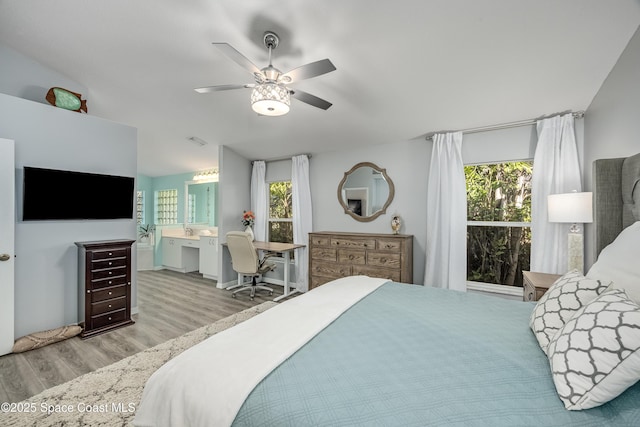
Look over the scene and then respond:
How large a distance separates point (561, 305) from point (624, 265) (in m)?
0.42

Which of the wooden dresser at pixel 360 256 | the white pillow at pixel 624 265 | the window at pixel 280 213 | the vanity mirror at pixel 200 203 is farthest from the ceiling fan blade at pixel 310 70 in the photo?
the vanity mirror at pixel 200 203

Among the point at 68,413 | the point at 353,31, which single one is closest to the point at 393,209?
the point at 353,31

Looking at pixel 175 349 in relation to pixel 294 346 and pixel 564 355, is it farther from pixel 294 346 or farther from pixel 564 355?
pixel 564 355

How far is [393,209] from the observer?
3.99 metres

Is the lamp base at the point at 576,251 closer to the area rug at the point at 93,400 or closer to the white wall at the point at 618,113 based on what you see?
the white wall at the point at 618,113

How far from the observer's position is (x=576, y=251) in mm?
2408

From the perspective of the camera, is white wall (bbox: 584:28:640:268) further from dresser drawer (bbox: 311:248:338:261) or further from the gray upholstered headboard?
dresser drawer (bbox: 311:248:338:261)

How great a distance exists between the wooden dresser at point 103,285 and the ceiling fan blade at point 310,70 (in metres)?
2.64

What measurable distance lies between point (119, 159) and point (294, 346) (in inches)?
132

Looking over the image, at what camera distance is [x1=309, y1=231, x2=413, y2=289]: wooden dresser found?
3490mm

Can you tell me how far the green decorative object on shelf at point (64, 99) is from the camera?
9.19 feet

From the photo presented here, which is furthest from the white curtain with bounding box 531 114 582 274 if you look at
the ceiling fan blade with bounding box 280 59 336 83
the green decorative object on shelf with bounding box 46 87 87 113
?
the green decorative object on shelf with bounding box 46 87 87 113

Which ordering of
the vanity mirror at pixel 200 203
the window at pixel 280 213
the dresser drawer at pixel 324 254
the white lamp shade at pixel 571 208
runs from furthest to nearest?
the vanity mirror at pixel 200 203 → the window at pixel 280 213 → the dresser drawer at pixel 324 254 → the white lamp shade at pixel 571 208

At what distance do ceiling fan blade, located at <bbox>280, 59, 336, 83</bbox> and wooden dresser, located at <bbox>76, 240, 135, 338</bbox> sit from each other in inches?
104
